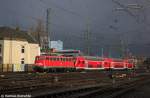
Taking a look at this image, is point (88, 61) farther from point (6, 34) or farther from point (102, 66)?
point (6, 34)

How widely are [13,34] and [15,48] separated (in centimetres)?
382

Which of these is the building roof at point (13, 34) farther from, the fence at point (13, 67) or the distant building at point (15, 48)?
the fence at point (13, 67)

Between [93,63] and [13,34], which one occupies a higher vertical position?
[13,34]

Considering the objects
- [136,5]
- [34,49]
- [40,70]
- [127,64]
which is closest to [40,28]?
[34,49]

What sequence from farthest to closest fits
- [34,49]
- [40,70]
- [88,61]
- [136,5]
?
[34,49], [88,61], [40,70], [136,5]

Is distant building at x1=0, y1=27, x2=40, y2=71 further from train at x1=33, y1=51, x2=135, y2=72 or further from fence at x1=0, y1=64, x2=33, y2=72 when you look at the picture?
train at x1=33, y1=51, x2=135, y2=72

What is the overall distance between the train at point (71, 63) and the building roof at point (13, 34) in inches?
531

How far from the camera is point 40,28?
94.7 metres

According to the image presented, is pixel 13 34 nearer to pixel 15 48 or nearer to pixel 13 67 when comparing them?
pixel 15 48

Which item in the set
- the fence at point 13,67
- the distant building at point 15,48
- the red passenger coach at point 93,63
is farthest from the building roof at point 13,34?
the red passenger coach at point 93,63

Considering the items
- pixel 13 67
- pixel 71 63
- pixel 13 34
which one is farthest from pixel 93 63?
pixel 13 34

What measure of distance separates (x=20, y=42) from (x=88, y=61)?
1668 cm

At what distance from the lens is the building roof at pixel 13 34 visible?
72.9 meters

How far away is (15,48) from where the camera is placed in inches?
2876
